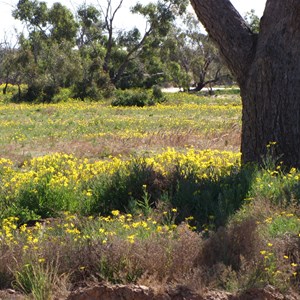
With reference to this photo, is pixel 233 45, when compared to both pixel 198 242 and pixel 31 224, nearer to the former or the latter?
pixel 31 224

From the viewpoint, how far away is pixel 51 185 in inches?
323

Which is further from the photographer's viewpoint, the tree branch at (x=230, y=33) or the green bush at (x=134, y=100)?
the green bush at (x=134, y=100)

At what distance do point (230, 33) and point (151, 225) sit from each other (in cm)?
367

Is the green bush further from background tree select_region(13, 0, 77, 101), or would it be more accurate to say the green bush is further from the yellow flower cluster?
the yellow flower cluster

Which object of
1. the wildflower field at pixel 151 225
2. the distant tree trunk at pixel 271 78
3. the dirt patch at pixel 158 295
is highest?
the distant tree trunk at pixel 271 78

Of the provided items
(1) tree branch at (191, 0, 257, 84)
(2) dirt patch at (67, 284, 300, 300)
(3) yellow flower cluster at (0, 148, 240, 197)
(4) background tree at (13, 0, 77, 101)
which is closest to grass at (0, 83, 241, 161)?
(3) yellow flower cluster at (0, 148, 240, 197)

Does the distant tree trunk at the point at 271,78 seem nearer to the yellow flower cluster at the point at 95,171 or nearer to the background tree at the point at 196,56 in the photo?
the yellow flower cluster at the point at 95,171

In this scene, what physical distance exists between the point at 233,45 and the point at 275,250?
4251 millimetres

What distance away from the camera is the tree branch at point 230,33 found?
8992 millimetres

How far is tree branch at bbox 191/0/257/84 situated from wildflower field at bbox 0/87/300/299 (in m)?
1.26

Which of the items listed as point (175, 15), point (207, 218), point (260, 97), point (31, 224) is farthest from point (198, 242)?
point (175, 15)

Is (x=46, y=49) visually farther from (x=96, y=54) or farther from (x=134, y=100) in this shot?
(x=134, y=100)

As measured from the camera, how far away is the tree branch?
8992 millimetres

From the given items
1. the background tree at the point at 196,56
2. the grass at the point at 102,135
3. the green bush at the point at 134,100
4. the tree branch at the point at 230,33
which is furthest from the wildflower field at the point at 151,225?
the background tree at the point at 196,56
